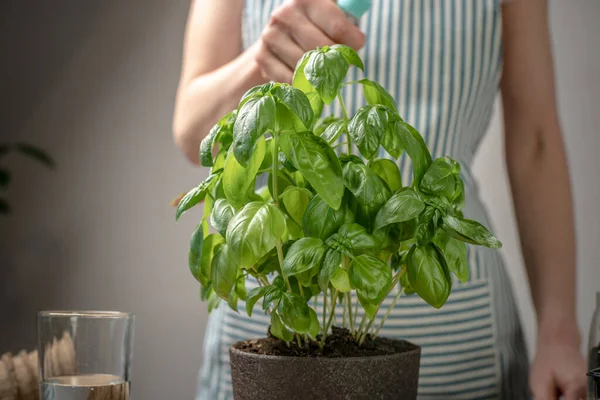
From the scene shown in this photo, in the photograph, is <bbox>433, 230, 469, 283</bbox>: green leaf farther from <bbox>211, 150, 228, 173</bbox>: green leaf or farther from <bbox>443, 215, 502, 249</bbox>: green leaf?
<bbox>211, 150, 228, 173</bbox>: green leaf

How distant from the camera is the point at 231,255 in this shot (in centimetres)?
42

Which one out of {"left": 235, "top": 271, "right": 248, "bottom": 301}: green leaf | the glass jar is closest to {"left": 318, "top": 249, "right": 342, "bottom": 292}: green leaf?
{"left": 235, "top": 271, "right": 248, "bottom": 301}: green leaf

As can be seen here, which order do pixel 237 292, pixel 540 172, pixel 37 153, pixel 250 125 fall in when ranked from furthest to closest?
pixel 37 153 → pixel 540 172 → pixel 237 292 → pixel 250 125

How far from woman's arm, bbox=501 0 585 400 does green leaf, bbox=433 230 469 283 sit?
579 millimetres

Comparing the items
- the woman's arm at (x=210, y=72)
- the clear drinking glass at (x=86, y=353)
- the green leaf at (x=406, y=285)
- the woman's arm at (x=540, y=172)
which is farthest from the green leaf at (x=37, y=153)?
the green leaf at (x=406, y=285)

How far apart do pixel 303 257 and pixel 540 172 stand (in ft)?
2.40

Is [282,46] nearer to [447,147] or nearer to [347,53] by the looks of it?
[347,53]

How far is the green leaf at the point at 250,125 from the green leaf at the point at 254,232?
30mm

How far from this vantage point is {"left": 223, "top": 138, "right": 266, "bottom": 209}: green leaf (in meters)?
0.44

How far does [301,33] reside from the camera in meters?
0.72

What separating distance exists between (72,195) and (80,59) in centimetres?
48

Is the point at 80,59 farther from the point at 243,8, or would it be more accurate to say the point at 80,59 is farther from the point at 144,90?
the point at 243,8

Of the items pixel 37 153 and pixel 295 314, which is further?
pixel 37 153

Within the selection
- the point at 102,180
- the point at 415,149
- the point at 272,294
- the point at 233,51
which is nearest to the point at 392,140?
the point at 415,149
